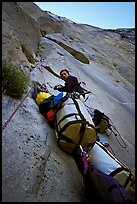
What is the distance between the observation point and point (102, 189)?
2.50 meters

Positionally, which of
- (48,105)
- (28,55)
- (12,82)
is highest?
(28,55)

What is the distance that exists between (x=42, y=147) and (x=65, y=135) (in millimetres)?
458

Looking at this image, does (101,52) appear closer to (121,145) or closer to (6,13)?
(6,13)

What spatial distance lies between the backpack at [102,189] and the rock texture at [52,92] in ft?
0.87

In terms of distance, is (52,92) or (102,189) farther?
(52,92)

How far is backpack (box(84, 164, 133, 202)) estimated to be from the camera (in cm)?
238

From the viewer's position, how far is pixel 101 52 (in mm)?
13750

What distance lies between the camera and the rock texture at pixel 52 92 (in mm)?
2771

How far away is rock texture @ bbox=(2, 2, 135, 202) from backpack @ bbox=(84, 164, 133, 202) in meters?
0.27

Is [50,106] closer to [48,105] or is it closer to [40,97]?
[48,105]

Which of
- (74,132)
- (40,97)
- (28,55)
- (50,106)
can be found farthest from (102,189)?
(28,55)

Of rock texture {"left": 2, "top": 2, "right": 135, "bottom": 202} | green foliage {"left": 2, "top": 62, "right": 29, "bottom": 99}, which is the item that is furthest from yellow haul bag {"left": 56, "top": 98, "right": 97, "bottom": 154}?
green foliage {"left": 2, "top": 62, "right": 29, "bottom": 99}

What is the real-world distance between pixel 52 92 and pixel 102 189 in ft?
14.0

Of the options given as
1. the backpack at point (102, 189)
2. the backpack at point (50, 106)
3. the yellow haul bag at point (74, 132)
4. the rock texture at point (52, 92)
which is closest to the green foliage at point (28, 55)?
the rock texture at point (52, 92)
